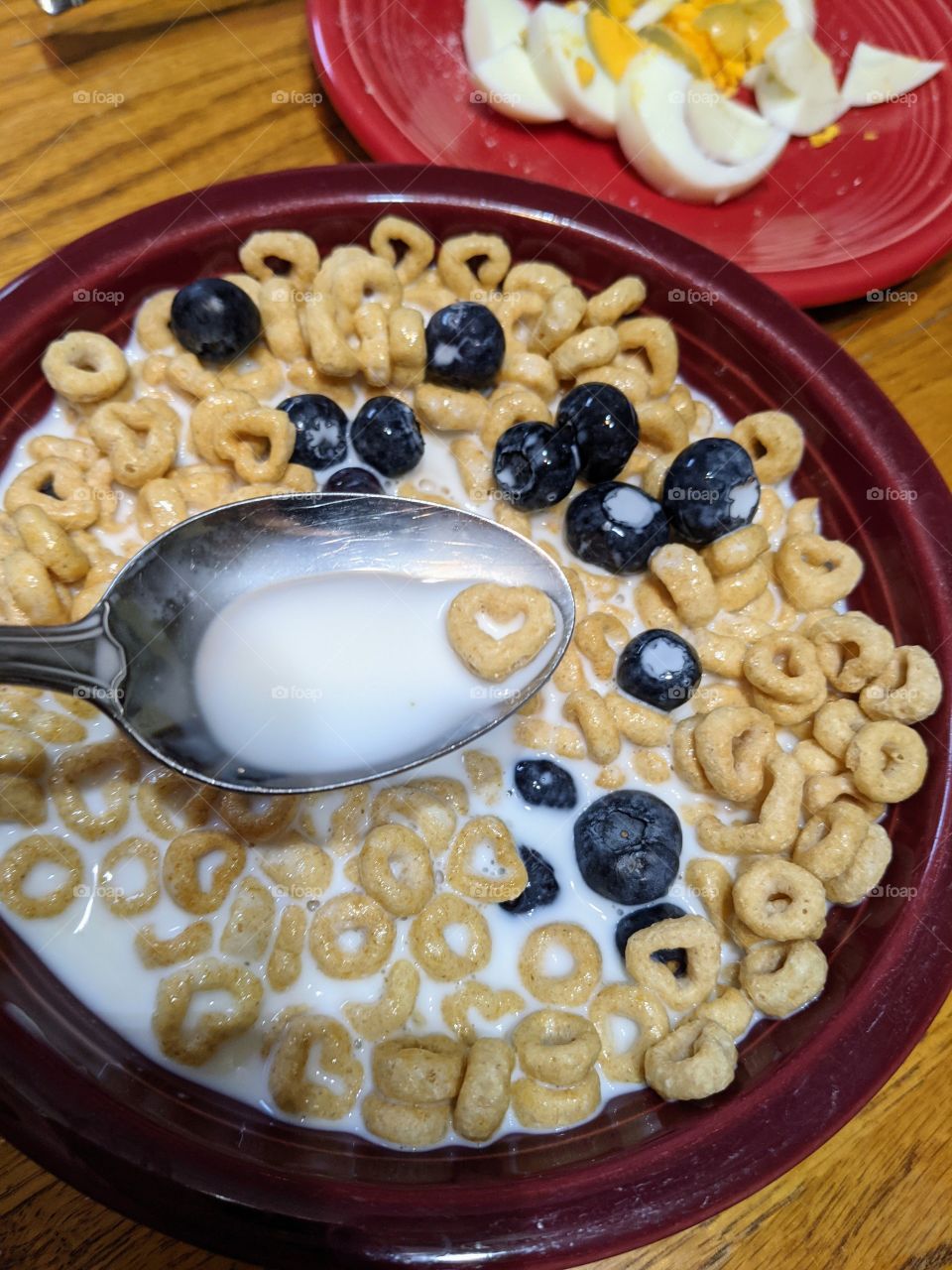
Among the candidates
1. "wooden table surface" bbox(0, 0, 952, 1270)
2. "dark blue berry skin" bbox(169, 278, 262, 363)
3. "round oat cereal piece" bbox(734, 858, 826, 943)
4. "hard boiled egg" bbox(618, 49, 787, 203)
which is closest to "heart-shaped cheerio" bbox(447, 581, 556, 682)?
"round oat cereal piece" bbox(734, 858, 826, 943)

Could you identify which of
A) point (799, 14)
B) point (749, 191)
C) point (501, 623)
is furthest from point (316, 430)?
point (799, 14)

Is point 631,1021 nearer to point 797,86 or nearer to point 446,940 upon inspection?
point 446,940

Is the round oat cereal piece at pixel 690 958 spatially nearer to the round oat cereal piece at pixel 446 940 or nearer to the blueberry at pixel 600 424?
the round oat cereal piece at pixel 446 940

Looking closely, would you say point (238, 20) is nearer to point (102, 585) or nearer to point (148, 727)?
point (102, 585)

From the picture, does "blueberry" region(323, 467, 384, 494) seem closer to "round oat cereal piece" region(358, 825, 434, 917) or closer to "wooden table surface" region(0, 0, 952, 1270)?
"round oat cereal piece" region(358, 825, 434, 917)

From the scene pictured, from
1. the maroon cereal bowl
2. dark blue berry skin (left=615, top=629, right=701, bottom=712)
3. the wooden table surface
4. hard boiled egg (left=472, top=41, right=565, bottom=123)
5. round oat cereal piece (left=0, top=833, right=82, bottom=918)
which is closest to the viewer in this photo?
the maroon cereal bowl

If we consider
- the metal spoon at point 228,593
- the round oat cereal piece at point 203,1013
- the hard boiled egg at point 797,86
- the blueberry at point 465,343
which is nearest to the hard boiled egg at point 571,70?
the hard boiled egg at point 797,86
